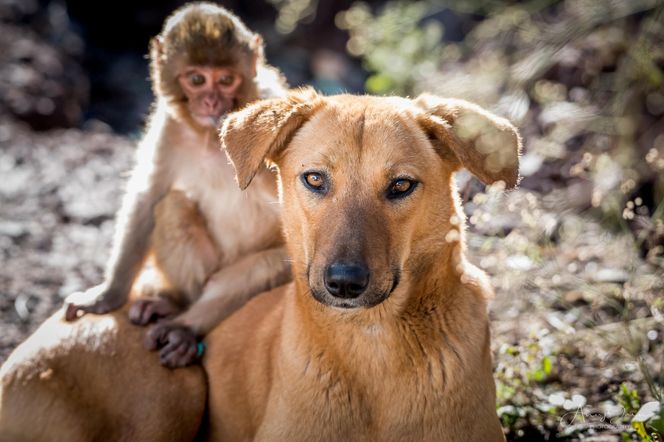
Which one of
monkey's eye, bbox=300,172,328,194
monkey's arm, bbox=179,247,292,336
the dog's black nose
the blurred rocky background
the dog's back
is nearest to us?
the dog's black nose

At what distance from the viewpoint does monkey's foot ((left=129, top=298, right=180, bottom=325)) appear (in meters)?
4.19

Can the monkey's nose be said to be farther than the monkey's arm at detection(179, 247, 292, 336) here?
Yes

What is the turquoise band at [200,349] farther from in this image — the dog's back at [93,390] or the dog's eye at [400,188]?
the dog's eye at [400,188]

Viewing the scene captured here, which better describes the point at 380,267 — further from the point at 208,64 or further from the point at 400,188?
the point at 208,64

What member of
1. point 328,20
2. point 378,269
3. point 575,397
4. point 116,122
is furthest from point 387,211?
point 328,20

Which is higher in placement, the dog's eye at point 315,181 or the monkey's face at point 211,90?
the monkey's face at point 211,90

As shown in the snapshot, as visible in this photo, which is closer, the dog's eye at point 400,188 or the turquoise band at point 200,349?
the dog's eye at point 400,188

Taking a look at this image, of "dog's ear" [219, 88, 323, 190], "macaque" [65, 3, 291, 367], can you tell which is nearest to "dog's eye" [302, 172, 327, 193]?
"dog's ear" [219, 88, 323, 190]

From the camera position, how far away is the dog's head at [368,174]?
3.06m

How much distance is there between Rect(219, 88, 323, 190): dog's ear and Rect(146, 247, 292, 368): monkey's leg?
891 millimetres

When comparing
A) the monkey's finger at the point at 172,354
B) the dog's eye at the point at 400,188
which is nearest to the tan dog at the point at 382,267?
the dog's eye at the point at 400,188

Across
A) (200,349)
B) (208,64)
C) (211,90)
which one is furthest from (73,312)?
(208,64)

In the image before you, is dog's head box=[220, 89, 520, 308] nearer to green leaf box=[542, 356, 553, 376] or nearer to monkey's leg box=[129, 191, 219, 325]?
green leaf box=[542, 356, 553, 376]

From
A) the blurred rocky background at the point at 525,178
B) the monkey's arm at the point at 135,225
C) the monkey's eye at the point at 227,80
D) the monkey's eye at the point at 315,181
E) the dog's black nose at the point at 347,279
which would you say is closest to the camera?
the dog's black nose at the point at 347,279
